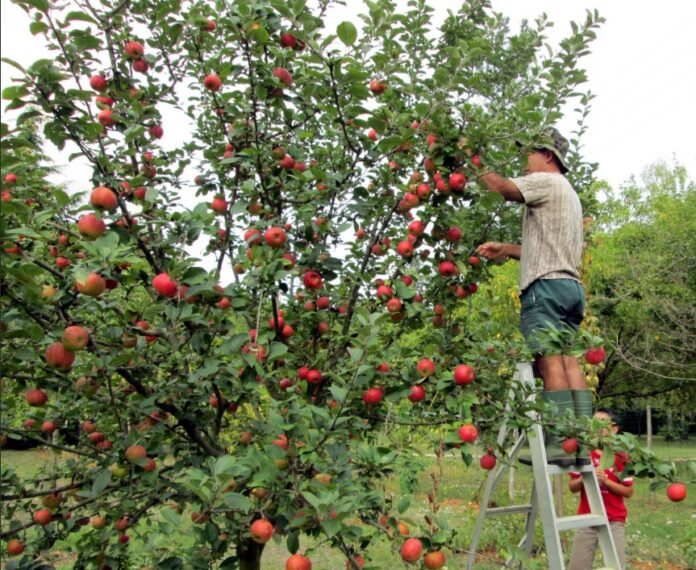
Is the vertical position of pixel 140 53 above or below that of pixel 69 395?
above

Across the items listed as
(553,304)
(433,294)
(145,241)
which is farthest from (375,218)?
(145,241)

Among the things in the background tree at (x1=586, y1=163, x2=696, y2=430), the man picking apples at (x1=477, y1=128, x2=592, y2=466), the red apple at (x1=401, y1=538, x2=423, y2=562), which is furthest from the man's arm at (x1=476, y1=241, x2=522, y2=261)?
the background tree at (x1=586, y1=163, x2=696, y2=430)

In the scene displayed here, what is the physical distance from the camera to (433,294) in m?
2.76

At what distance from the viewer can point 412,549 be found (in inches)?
66.5

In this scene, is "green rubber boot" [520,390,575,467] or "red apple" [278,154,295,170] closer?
"red apple" [278,154,295,170]

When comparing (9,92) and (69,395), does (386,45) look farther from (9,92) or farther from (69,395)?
(69,395)

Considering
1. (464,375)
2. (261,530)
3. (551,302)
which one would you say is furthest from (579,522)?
(261,530)

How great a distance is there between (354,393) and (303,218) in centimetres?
96

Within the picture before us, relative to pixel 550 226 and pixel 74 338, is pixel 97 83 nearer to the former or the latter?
pixel 74 338

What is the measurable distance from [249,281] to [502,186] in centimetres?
135

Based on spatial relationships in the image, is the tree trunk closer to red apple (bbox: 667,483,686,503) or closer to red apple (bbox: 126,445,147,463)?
red apple (bbox: 126,445,147,463)

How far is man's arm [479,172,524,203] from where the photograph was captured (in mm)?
2526

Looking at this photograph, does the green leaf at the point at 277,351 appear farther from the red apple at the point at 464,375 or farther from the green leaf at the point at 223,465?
the red apple at the point at 464,375

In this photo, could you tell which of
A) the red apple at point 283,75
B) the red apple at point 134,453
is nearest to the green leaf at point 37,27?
the red apple at point 283,75
